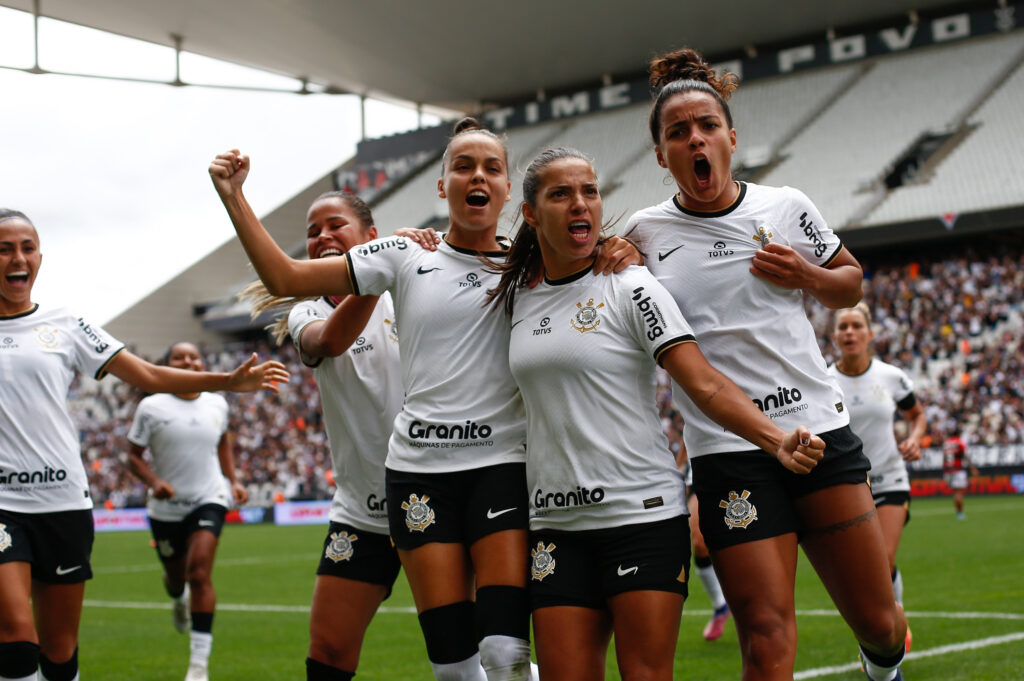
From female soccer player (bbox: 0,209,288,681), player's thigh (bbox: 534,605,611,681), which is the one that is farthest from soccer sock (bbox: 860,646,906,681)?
female soccer player (bbox: 0,209,288,681)

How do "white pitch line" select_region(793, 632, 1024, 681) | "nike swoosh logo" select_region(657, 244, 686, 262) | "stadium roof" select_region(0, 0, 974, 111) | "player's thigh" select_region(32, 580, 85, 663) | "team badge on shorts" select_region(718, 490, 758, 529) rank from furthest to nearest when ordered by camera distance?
"stadium roof" select_region(0, 0, 974, 111)
"white pitch line" select_region(793, 632, 1024, 681)
"player's thigh" select_region(32, 580, 85, 663)
"nike swoosh logo" select_region(657, 244, 686, 262)
"team badge on shorts" select_region(718, 490, 758, 529)

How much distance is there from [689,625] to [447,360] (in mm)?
6403

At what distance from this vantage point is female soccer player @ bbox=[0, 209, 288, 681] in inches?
227

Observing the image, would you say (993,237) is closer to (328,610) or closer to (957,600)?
(957,600)

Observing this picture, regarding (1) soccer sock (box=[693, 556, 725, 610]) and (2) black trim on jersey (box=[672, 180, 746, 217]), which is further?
(1) soccer sock (box=[693, 556, 725, 610])

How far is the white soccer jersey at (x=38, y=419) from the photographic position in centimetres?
579

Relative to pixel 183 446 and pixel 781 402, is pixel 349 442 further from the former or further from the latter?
pixel 183 446

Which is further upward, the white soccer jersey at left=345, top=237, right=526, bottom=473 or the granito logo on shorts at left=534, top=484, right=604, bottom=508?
the white soccer jersey at left=345, top=237, right=526, bottom=473

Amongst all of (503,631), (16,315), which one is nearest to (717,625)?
(503,631)

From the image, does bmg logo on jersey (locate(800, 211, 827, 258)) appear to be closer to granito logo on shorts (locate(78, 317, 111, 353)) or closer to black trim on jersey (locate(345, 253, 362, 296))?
black trim on jersey (locate(345, 253, 362, 296))

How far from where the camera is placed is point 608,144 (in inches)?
1773

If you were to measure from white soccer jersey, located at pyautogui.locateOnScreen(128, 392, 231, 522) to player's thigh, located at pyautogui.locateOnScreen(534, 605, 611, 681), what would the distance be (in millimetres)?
6671

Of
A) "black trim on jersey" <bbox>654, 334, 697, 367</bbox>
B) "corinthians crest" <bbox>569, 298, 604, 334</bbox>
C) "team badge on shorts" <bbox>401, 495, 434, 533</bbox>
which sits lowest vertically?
"team badge on shorts" <bbox>401, 495, 434, 533</bbox>

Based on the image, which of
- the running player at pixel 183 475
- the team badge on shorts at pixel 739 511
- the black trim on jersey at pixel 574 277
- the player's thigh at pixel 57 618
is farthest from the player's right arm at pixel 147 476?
the team badge on shorts at pixel 739 511
